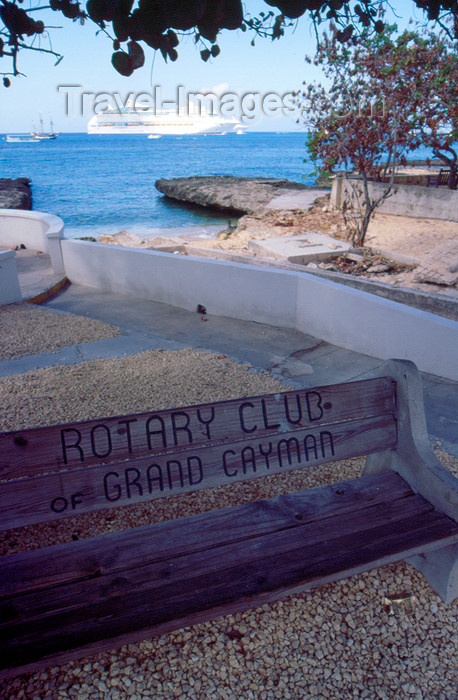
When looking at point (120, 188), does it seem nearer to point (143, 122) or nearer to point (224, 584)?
point (224, 584)

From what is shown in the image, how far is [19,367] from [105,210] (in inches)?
1481

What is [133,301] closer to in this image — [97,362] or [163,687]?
[97,362]

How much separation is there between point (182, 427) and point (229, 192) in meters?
35.7

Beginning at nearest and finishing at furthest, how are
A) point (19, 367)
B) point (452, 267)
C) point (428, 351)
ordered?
point (428, 351), point (19, 367), point (452, 267)

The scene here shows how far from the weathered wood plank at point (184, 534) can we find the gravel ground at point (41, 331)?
3715 millimetres

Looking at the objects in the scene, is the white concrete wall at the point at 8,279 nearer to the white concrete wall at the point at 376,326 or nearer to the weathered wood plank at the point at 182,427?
the white concrete wall at the point at 376,326

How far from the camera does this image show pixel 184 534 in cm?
207

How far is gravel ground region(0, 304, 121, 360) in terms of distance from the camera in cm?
545

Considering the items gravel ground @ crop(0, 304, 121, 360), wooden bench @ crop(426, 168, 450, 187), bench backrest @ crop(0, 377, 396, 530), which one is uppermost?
wooden bench @ crop(426, 168, 450, 187)

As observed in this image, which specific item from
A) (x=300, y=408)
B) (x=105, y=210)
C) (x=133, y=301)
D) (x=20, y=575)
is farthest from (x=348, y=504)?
(x=105, y=210)

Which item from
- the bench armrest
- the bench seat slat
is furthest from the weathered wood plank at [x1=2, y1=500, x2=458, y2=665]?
the bench armrest

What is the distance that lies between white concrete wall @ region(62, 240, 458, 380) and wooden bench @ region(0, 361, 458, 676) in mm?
2216

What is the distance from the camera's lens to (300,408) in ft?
7.47

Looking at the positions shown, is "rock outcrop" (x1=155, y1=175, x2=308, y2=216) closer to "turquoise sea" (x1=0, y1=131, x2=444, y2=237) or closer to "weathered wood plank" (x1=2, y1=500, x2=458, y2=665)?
"turquoise sea" (x1=0, y1=131, x2=444, y2=237)
